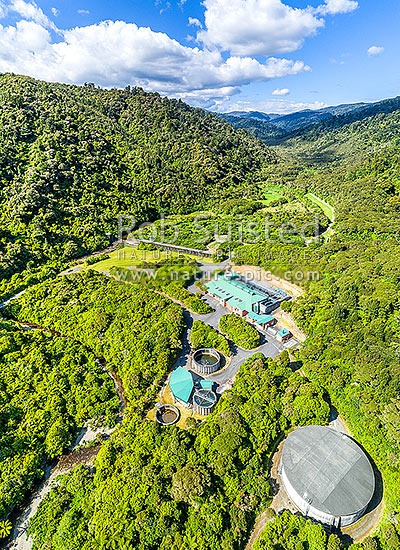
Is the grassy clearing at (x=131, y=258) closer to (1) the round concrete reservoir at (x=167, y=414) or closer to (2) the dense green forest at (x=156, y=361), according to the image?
(2) the dense green forest at (x=156, y=361)

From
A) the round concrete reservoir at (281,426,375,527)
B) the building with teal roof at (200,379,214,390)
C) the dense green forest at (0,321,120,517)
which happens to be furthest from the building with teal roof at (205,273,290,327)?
the dense green forest at (0,321,120,517)

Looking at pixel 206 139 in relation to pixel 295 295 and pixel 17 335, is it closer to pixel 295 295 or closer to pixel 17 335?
pixel 295 295

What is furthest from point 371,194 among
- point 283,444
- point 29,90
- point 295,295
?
point 29,90

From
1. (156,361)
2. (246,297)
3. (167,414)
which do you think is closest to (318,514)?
(167,414)

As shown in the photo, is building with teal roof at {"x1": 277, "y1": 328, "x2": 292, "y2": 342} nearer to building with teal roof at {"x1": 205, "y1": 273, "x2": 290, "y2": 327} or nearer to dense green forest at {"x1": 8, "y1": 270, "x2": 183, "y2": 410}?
building with teal roof at {"x1": 205, "y1": 273, "x2": 290, "y2": 327}

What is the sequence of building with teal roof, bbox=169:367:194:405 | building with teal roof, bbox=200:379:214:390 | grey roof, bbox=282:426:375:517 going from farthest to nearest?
1. building with teal roof, bbox=200:379:214:390
2. building with teal roof, bbox=169:367:194:405
3. grey roof, bbox=282:426:375:517
